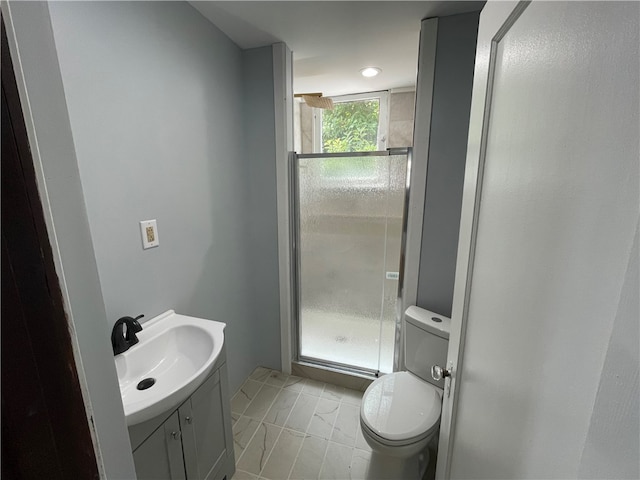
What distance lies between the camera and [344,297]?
2018 mm

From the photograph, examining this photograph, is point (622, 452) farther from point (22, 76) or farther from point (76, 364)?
point (22, 76)

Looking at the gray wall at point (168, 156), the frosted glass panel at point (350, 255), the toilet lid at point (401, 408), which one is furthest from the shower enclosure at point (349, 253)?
the toilet lid at point (401, 408)

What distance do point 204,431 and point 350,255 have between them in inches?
50.1

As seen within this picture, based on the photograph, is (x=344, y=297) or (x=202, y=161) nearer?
(x=202, y=161)

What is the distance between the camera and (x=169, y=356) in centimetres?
125

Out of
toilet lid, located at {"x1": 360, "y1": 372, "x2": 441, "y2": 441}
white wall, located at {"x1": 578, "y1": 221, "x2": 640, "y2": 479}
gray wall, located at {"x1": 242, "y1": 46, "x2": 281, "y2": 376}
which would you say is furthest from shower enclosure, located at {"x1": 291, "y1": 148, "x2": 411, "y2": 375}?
white wall, located at {"x1": 578, "y1": 221, "x2": 640, "y2": 479}

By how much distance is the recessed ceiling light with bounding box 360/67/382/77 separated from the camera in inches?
81.5

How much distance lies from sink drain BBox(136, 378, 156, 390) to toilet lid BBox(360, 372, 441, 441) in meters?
0.95

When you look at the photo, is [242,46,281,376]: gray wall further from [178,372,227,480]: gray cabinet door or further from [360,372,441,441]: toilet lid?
[360,372,441,441]: toilet lid

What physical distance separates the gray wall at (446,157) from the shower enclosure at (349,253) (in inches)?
7.0

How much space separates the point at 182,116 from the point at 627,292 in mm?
1651

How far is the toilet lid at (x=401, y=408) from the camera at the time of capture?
123cm

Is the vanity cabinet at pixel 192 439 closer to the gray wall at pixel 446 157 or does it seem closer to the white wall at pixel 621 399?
the white wall at pixel 621 399

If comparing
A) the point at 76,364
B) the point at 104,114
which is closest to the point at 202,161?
the point at 104,114
